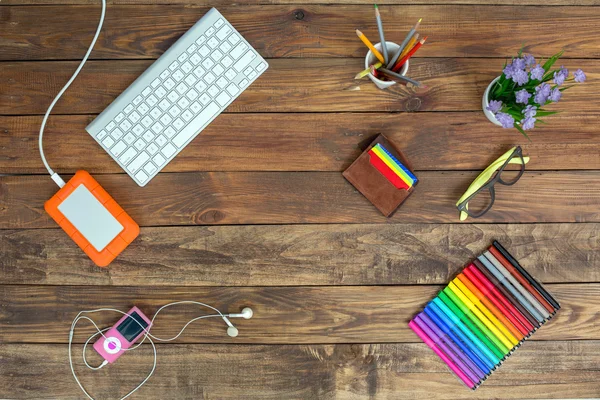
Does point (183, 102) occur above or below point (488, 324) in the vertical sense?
above

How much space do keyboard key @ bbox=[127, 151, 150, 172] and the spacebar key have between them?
7 centimetres

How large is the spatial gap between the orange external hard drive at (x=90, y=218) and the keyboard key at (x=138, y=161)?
8 centimetres

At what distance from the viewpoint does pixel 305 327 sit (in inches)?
37.8

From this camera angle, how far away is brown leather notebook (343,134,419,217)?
0.93 m

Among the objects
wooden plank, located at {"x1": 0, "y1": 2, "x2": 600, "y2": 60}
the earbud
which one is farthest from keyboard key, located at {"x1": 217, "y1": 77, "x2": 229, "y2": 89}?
the earbud

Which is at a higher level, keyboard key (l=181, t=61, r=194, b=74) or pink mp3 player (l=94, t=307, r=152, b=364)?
keyboard key (l=181, t=61, r=194, b=74)

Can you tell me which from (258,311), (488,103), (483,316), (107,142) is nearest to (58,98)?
(107,142)

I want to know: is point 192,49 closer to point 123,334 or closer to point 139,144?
point 139,144

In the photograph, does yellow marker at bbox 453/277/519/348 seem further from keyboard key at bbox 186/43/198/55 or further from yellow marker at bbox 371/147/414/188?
keyboard key at bbox 186/43/198/55

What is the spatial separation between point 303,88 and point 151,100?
316mm

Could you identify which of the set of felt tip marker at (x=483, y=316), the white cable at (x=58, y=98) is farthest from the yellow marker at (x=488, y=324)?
the white cable at (x=58, y=98)

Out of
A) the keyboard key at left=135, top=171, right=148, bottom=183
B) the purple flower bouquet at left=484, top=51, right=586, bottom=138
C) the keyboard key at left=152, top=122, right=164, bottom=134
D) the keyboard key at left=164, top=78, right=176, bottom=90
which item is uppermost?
Result: the keyboard key at left=164, top=78, right=176, bottom=90

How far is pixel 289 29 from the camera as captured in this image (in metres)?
0.96

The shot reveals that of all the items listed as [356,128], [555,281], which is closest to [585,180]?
[555,281]
